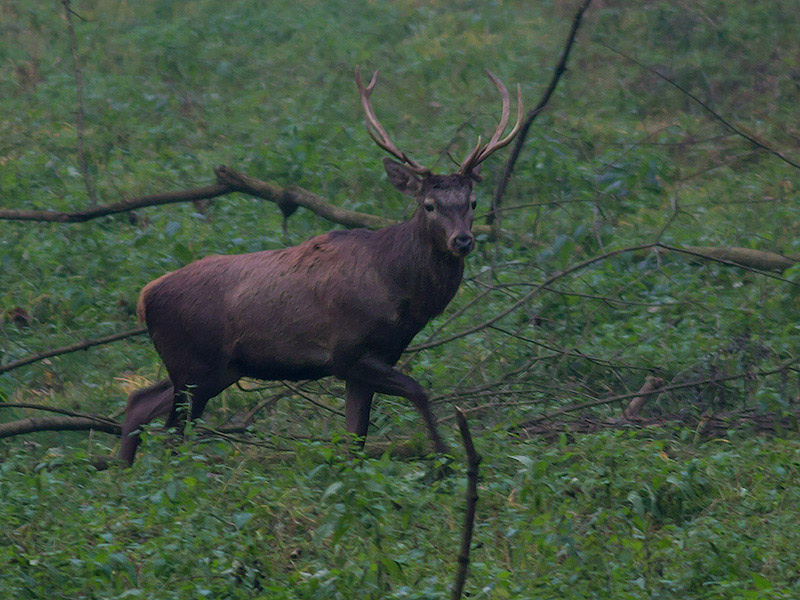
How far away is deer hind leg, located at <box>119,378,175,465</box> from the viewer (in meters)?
7.23

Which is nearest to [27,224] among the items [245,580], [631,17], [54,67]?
[54,67]

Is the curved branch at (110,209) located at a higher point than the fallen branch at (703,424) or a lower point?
higher

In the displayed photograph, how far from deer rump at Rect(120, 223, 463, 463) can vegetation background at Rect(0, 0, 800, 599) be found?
0.38 m

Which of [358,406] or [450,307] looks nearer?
[358,406]

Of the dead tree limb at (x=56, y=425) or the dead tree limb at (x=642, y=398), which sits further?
the dead tree limb at (x=642, y=398)

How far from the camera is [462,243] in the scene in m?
6.77

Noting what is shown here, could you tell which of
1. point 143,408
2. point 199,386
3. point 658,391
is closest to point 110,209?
point 143,408

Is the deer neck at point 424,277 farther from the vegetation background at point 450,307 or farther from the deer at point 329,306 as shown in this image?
the vegetation background at point 450,307

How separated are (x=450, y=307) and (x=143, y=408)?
267 centimetres

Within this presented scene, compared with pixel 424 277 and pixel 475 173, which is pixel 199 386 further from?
pixel 475 173

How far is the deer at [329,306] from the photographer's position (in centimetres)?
702

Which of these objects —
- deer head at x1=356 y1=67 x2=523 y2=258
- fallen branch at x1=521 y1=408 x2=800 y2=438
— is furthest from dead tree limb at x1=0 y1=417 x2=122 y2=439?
fallen branch at x1=521 y1=408 x2=800 y2=438

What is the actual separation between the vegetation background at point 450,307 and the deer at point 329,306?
1.20 ft

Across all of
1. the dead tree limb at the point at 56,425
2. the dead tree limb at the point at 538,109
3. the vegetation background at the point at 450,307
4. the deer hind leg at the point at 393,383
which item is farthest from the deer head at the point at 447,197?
the dead tree limb at the point at 56,425
